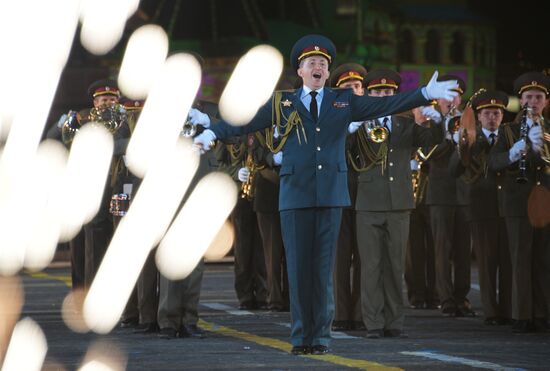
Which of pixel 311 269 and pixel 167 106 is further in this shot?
pixel 167 106

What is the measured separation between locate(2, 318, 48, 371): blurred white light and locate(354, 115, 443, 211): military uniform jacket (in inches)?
121

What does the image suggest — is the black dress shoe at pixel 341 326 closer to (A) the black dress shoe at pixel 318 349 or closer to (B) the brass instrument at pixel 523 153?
(B) the brass instrument at pixel 523 153

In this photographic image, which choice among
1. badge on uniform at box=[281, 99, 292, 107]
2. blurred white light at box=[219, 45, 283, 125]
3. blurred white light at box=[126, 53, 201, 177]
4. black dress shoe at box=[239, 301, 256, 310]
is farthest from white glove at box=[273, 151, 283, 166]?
blurred white light at box=[219, 45, 283, 125]

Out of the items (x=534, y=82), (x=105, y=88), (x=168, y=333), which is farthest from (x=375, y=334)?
(x=105, y=88)

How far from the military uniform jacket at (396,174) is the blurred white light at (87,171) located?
2756 millimetres

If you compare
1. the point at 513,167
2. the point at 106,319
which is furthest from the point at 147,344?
the point at 513,167

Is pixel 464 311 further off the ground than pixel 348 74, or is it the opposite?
pixel 348 74

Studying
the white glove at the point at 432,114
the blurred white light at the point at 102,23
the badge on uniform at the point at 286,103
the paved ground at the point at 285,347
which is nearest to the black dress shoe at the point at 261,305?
the paved ground at the point at 285,347

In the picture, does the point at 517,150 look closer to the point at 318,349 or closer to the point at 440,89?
the point at 440,89

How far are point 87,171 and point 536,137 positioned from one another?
453cm

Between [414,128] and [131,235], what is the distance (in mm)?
2650

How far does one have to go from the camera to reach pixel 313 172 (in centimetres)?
1326

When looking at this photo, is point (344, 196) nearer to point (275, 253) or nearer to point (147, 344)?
point (147, 344)

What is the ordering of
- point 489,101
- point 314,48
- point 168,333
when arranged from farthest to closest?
point 489,101 < point 168,333 < point 314,48
